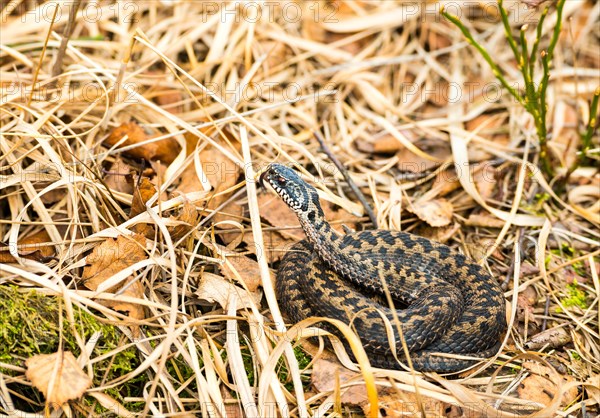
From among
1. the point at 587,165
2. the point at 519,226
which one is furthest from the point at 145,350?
the point at 587,165

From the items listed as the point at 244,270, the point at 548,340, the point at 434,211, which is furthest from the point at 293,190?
the point at 548,340

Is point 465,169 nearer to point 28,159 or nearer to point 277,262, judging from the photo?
point 277,262

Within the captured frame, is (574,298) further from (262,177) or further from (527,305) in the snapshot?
(262,177)

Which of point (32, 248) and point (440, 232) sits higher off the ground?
point (32, 248)

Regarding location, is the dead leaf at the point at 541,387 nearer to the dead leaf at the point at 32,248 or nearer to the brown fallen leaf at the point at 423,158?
the brown fallen leaf at the point at 423,158

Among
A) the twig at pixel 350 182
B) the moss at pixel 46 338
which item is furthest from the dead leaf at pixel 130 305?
the twig at pixel 350 182

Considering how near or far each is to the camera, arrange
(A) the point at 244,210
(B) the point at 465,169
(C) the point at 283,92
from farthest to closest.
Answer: (C) the point at 283,92
(B) the point at 465,169
(A) the point at 244,210
